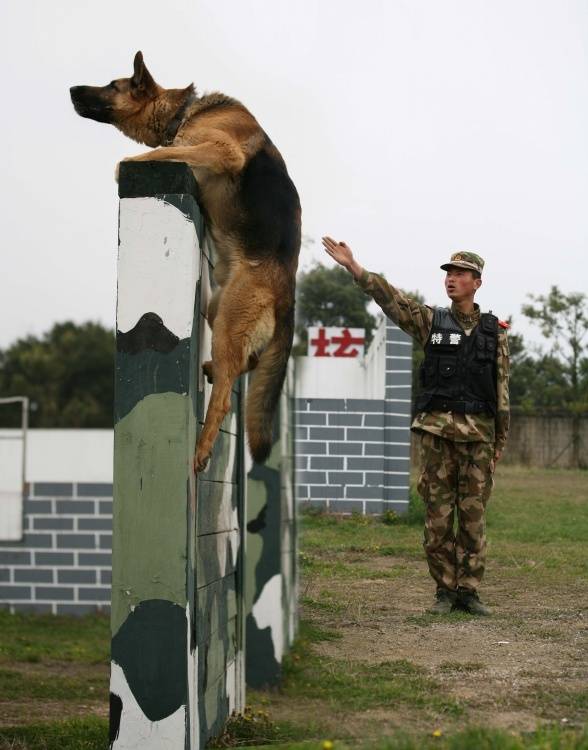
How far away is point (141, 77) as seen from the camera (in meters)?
3.93

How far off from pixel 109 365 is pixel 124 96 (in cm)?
4282

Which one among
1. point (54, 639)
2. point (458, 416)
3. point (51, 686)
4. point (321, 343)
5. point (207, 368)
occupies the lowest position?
point (54, 639)

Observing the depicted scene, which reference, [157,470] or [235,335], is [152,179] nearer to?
[235,335]

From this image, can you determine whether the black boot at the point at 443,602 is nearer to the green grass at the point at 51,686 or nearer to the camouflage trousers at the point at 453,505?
the camouflage trousers at the point at 453,505

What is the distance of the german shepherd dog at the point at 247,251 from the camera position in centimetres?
325

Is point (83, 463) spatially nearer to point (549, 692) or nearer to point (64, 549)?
point (64, 549)

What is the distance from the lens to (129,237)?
2.96 meters

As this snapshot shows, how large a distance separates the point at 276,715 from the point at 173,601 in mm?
1396

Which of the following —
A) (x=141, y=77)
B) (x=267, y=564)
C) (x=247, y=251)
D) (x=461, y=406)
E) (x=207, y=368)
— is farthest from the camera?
(x=461, y=406)

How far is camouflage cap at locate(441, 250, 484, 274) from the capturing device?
5508mm

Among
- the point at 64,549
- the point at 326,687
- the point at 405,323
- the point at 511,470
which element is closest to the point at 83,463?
the point at 64,549

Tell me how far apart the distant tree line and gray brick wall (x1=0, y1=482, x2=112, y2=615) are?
59.7 ft

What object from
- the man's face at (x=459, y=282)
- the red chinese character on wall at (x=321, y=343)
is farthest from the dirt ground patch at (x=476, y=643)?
Answer: the red chinese character on wall at (x=321, y=343)

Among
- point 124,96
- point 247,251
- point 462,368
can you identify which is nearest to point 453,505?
point 462,368
